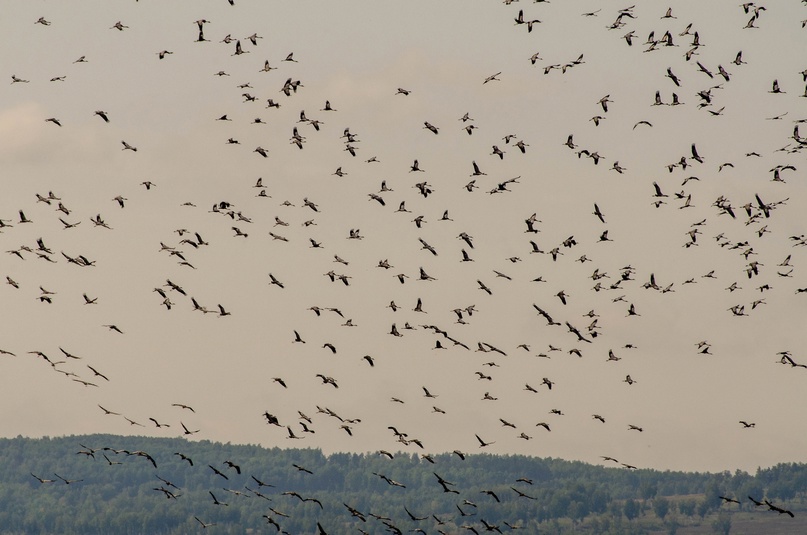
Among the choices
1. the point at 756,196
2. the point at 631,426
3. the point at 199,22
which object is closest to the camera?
the point at 199,22

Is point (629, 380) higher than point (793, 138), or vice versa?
point (793, 138)

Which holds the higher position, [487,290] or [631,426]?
[487,290]

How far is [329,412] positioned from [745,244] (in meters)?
34.7

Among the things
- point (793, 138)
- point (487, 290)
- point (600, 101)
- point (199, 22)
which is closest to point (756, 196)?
point (793, 138)

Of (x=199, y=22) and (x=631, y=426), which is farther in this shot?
(x=631, y=426)

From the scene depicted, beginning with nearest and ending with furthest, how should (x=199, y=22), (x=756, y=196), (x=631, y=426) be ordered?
(x=199, y=22)
(x=756, y=196)
(x=631, y=426)

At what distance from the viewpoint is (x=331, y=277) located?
116812 mm

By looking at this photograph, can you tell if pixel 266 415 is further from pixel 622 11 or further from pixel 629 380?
pixel 622 11

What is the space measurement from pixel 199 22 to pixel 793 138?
144ft

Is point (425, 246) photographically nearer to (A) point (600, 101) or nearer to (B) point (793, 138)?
Answer: (A) point (600, 101)

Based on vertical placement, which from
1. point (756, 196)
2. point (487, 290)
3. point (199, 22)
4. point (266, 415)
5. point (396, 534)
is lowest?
point (396, 534)

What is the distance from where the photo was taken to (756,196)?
371ft

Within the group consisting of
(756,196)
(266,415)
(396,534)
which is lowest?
(396,534)

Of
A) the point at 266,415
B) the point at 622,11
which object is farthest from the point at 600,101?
the point at 266,415
